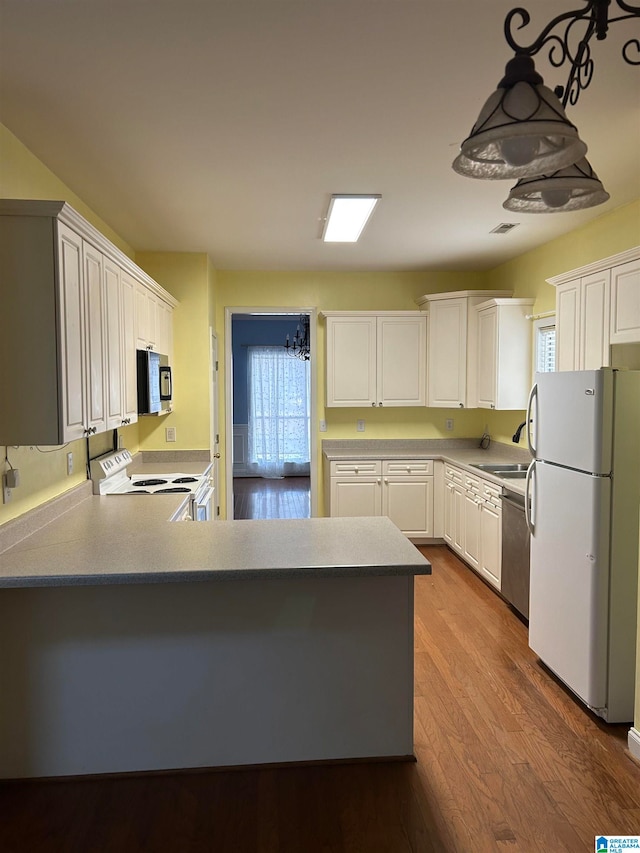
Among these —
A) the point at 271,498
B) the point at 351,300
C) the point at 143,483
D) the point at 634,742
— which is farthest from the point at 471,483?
the point at 271,498

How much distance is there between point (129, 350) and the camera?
3.53 metres

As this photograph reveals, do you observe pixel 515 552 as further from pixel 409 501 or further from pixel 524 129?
pixel 524 129

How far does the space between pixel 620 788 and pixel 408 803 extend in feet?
2.75

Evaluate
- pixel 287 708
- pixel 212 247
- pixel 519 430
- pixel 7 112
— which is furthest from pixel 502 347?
pixel 7 112

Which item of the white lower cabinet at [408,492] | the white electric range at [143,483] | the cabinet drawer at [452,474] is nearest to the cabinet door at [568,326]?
the cabinet drawer at [452,474]

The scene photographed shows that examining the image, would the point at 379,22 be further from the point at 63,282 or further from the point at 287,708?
the point at 287,708

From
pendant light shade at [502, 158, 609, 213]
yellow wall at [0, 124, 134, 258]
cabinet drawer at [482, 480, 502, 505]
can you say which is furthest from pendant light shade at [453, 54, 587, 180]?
cabinet drawer at [482, 480, 502, 505]

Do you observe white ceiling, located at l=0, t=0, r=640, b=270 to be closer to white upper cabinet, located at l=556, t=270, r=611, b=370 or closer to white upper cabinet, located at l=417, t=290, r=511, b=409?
white upper cabinet, located at l=556, t=270, r=611, b=370

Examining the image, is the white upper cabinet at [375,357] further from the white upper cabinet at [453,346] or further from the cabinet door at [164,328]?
the cabinet door at [164,328]

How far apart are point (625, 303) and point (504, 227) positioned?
4.67ft

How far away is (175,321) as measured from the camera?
195 inches

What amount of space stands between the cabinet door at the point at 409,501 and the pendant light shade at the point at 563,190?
3.95m

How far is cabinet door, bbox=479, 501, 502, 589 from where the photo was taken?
4223 millimetres

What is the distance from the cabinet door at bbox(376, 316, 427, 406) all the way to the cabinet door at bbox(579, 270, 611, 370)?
93.8 inches
